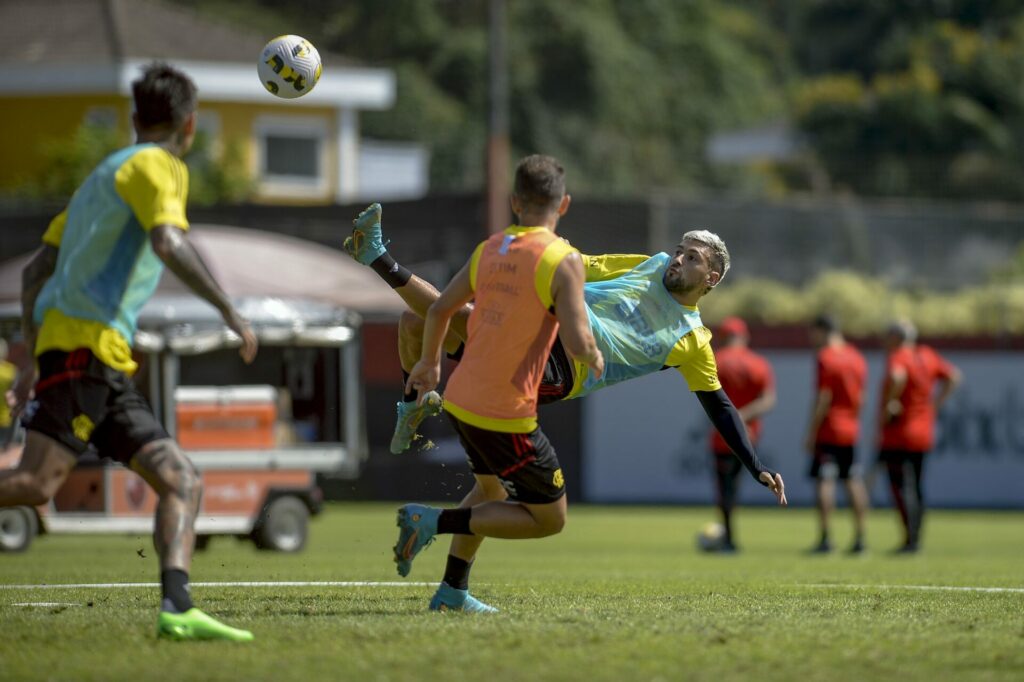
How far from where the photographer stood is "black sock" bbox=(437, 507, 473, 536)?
28.1 feet

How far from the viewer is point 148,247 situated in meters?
7.70

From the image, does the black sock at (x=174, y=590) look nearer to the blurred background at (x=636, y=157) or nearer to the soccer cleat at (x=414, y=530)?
Result: the soccer cleat at (x=414, y=530)

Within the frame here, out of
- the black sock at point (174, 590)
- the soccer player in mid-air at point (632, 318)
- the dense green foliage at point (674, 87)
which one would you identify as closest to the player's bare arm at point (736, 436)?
the soccer player in mid-air at point (632, 318)

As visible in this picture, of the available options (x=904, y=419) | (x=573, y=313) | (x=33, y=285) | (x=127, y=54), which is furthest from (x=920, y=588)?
(x=127, y=54)

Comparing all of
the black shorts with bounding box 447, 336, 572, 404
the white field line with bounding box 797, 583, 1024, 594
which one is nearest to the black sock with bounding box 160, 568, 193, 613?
the black shorts with bounding box 447, 336, 572, 404

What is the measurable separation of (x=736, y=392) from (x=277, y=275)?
8.64 m

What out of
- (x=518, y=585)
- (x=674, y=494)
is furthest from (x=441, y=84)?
(x=518, y=585)

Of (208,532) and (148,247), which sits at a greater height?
(148,247)

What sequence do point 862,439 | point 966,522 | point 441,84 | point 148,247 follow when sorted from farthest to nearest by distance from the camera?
point 441,84
point 862,439
point 966,522
point 148,247

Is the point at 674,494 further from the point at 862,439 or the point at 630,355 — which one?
the point at 630,355

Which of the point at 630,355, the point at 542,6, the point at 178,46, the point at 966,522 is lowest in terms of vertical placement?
the point at 966,522

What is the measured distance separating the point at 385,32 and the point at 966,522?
3087 cm

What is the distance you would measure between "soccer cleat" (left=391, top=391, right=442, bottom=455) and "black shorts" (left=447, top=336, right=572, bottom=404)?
0.45 m

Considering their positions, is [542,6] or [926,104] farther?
[542,6]
